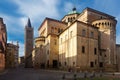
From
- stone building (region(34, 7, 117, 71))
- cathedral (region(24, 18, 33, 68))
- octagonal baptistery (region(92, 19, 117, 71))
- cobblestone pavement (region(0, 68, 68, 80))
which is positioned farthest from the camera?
cathedral (region(24, 18, 33, 68))

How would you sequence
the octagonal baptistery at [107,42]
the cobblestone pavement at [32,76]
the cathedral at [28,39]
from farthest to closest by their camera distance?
the cathedral at [28,39]
the octagonal baptistery at [107,42]
the cobblestone pavement at [32,76]

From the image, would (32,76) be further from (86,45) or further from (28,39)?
(28,39)

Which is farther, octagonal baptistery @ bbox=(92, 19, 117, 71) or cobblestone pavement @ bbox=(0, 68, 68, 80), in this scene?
octagonal baptistery @ bbox=(92, 19, 117, 71)

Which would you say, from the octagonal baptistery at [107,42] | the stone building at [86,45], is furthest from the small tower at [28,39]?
the octagonal baptistery at [107,42]

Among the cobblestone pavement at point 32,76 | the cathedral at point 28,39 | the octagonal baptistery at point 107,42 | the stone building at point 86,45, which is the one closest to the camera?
the cobblestone pavement at point 32,76

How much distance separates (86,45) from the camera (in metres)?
47.6

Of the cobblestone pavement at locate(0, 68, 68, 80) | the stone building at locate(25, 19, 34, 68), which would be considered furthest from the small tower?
the cobblestone pavement at locate(0, 68, 68, 80)

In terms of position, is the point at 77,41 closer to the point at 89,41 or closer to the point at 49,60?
the point at 89,41

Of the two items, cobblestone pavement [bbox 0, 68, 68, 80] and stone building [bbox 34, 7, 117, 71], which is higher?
stone building [bbox 34, 7, 117, 71]

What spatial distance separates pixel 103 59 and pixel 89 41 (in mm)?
7140

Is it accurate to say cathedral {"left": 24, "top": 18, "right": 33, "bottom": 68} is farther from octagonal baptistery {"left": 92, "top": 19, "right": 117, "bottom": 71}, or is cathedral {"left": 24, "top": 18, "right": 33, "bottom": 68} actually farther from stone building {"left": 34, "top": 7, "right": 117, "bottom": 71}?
octagonal baptistery {"left": 92, "top": 19, "right": 117, "bottom": 71}

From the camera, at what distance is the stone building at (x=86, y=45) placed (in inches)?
1834

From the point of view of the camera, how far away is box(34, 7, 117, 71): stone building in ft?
153

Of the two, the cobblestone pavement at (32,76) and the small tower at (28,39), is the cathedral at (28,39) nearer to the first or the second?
the small tower at (28,39)
